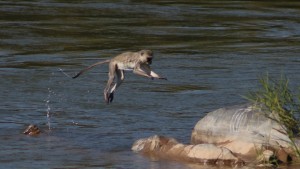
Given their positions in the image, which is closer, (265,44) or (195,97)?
(195,97)

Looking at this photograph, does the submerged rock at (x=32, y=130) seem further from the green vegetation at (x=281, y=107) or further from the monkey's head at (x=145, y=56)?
the green vegetation at (x=281, y=107)

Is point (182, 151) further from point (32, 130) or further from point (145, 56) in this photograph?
point (32, 130)

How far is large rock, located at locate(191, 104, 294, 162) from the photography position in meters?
8.88

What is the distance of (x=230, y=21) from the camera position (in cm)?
1964

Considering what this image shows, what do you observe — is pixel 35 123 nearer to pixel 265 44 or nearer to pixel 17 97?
pixel 17 97

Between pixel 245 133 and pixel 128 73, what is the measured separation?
4.95 m

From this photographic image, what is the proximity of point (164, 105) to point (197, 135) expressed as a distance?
2.22m

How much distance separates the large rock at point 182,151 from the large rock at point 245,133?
186 millimetres

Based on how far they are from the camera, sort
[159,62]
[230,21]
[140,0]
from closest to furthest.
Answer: [159,62] → [230,21] → [140,0]

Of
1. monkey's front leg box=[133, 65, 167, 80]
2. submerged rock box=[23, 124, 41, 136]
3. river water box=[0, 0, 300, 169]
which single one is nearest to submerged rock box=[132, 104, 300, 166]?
river water box=[0, 0, 300, 169]

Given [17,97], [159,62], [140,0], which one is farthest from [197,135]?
[140,0]

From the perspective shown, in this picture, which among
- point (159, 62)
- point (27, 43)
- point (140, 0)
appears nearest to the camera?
point (159, 62)

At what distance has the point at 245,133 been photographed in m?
9.15

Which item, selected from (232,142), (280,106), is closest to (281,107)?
(280,106)
